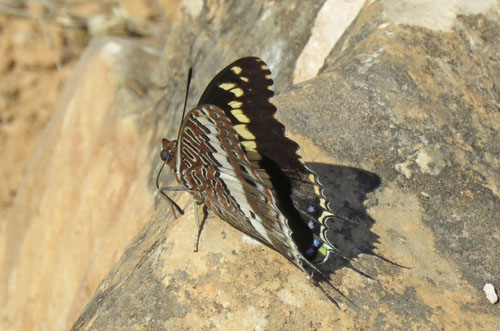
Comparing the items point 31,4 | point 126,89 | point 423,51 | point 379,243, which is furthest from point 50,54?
point 379,243

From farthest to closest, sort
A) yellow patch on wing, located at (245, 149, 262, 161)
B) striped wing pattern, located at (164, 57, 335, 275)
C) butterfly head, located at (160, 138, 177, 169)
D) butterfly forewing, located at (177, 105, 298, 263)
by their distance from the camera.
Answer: butterfly head, located at (160, 138, 177, 169), yellow patch on wing, located at (245, 149, 262, 161), striped wing pattern, located at (164, 57, 335, 275), butterfly forewing, located at (177, 105, 298, 263)

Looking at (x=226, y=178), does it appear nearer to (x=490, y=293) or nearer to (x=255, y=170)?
(x=255, y=170)

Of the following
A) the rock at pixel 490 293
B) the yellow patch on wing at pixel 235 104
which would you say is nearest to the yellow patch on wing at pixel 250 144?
the yellow patch on wing at pixel 235 104

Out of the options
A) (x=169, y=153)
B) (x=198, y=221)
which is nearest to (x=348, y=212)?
(x=198, y=221)

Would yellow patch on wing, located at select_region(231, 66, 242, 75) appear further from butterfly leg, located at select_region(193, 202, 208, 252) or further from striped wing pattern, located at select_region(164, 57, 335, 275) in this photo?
butterfly leg, located at select_region(193, 202, 208, 252)

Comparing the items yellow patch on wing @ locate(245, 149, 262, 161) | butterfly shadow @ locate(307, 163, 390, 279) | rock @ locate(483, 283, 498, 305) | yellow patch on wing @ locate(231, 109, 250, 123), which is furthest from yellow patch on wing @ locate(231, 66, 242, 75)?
rock @ locate(483, 283, 498, 305)

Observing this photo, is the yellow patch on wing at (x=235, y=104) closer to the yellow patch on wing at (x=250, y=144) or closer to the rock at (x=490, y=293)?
the yellow patch on wing at (x=250, y=144)

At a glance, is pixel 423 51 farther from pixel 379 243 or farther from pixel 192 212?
pixel 192 212
